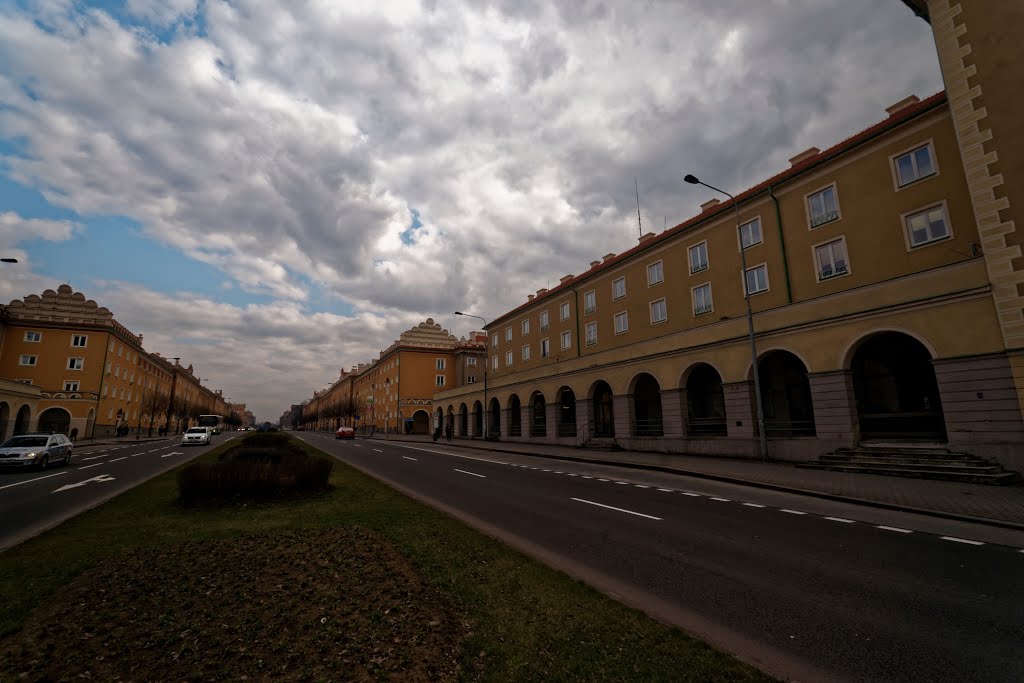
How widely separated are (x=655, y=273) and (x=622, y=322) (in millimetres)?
4723

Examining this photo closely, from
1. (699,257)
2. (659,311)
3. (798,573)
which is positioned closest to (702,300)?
(699,257)

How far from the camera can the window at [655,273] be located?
3212cm

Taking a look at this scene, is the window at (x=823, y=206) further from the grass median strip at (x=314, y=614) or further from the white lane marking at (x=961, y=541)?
the grass median strip at (x=314, y=614)

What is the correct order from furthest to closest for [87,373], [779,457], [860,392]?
[87,373]
[860,392]
[779,457]

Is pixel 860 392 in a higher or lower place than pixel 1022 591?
higher

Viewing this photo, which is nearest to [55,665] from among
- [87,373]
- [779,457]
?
[779,457]

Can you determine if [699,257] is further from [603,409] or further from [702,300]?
[603,409]

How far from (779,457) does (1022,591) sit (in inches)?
594

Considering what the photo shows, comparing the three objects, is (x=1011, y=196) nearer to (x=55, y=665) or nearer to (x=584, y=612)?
(x=584, y=612)

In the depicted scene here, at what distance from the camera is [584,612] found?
15.8 feet

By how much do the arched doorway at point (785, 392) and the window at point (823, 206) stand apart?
7.01 meters

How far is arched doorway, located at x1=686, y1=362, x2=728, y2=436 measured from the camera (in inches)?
1083

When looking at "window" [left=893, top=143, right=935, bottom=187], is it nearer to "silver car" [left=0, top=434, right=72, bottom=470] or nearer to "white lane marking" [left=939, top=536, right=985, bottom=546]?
"white lane marking" [left=939, top=536, right=985, bottom=546]

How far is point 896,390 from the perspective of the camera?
20.3m
